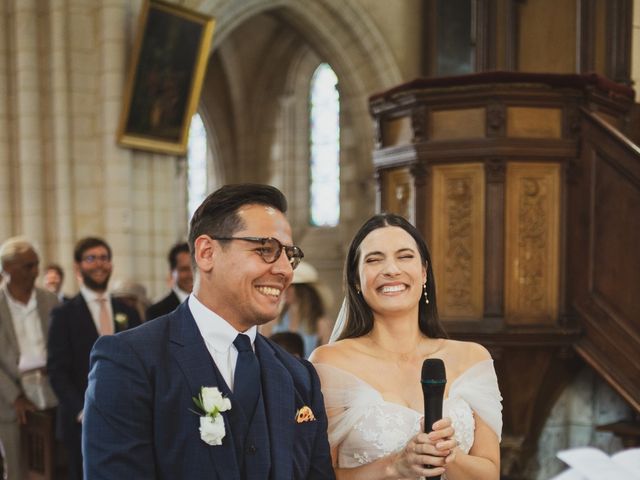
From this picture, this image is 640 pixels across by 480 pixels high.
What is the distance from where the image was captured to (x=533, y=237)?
450cm

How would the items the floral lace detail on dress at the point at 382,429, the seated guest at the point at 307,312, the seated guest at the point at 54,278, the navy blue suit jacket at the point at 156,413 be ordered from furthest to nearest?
the seated guest at the point at 54,278
the seated guest at the point at 307,312
the floral lace detail on dress at the point at 382,429
the navy blue suit jacket at the point at 156,413

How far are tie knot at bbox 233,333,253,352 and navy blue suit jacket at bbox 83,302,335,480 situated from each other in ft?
0.28

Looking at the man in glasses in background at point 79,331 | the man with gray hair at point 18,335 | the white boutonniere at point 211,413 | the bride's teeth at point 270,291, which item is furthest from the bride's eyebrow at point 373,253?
the man with gray hair at point 18,335

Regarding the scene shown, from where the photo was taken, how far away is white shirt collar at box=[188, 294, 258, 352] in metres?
1.85

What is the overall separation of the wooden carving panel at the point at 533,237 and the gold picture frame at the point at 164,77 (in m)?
5.50

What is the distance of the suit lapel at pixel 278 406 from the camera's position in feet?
5.98

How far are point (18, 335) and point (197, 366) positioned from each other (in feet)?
10.5

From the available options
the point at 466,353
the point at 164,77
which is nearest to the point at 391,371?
the point at 466,353

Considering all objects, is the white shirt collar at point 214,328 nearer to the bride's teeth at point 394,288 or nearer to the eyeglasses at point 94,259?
the bride's teeth at point 394,288

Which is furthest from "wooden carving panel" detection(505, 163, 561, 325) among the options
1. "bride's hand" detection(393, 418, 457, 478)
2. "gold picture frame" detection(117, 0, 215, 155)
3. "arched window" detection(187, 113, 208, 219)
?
"arched window" detection(187, 113, 208, 219)

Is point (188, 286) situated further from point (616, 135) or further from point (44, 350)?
point (616, 135)

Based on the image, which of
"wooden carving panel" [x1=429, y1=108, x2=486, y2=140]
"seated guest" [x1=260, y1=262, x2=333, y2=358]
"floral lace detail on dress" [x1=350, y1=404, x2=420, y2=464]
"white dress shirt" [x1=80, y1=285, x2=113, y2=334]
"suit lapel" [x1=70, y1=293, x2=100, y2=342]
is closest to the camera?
"floral lace detail on dress" [x1=350, y1=404, x2=420, y2=464]

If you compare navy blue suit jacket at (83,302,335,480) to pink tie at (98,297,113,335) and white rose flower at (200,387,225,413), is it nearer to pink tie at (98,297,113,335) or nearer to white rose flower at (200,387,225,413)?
white rose flower at (200,387,225,413)

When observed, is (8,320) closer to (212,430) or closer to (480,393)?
(480,393)
